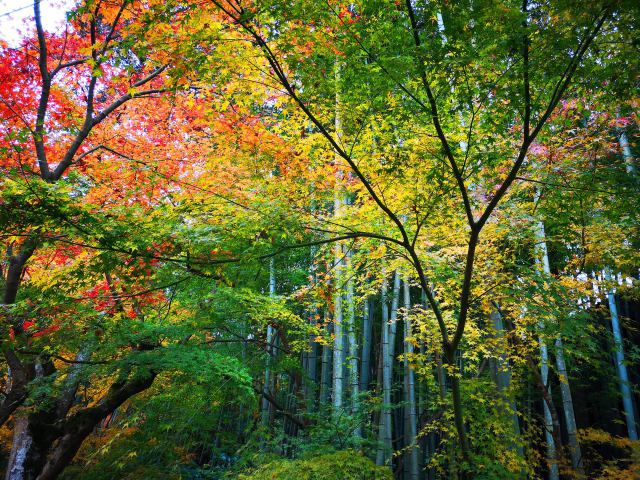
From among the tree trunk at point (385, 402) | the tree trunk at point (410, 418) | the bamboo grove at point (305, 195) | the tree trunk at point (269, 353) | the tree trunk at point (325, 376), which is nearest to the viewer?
the bamboo grove at point (305, 195)

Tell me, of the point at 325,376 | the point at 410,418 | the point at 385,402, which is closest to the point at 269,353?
the point at 325,376

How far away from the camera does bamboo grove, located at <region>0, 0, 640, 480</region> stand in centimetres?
236

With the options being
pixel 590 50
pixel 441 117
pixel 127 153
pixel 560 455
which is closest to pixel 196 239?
pixel 441 117

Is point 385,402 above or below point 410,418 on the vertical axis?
above

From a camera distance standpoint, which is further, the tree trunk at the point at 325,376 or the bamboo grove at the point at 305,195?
the tree trunk at the point at 325,376

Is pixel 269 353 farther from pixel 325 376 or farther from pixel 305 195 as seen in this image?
pixel 305 195

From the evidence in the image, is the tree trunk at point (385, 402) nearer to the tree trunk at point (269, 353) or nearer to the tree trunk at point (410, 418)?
the tree trunk at point (410, 418)

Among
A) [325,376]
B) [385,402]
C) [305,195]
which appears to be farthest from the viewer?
[325,376]

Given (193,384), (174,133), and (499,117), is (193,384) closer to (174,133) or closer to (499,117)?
(174,133)

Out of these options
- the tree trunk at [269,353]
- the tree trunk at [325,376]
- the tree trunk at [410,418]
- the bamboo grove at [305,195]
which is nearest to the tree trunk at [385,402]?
the bamboo grove at [305,195]

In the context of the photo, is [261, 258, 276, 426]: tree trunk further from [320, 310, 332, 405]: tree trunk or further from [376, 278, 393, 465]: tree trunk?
[376, 278, 393, 465]: tree trunk

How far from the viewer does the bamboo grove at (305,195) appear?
2363 mm

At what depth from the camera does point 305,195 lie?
405 cm

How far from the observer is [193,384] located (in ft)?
19.2
